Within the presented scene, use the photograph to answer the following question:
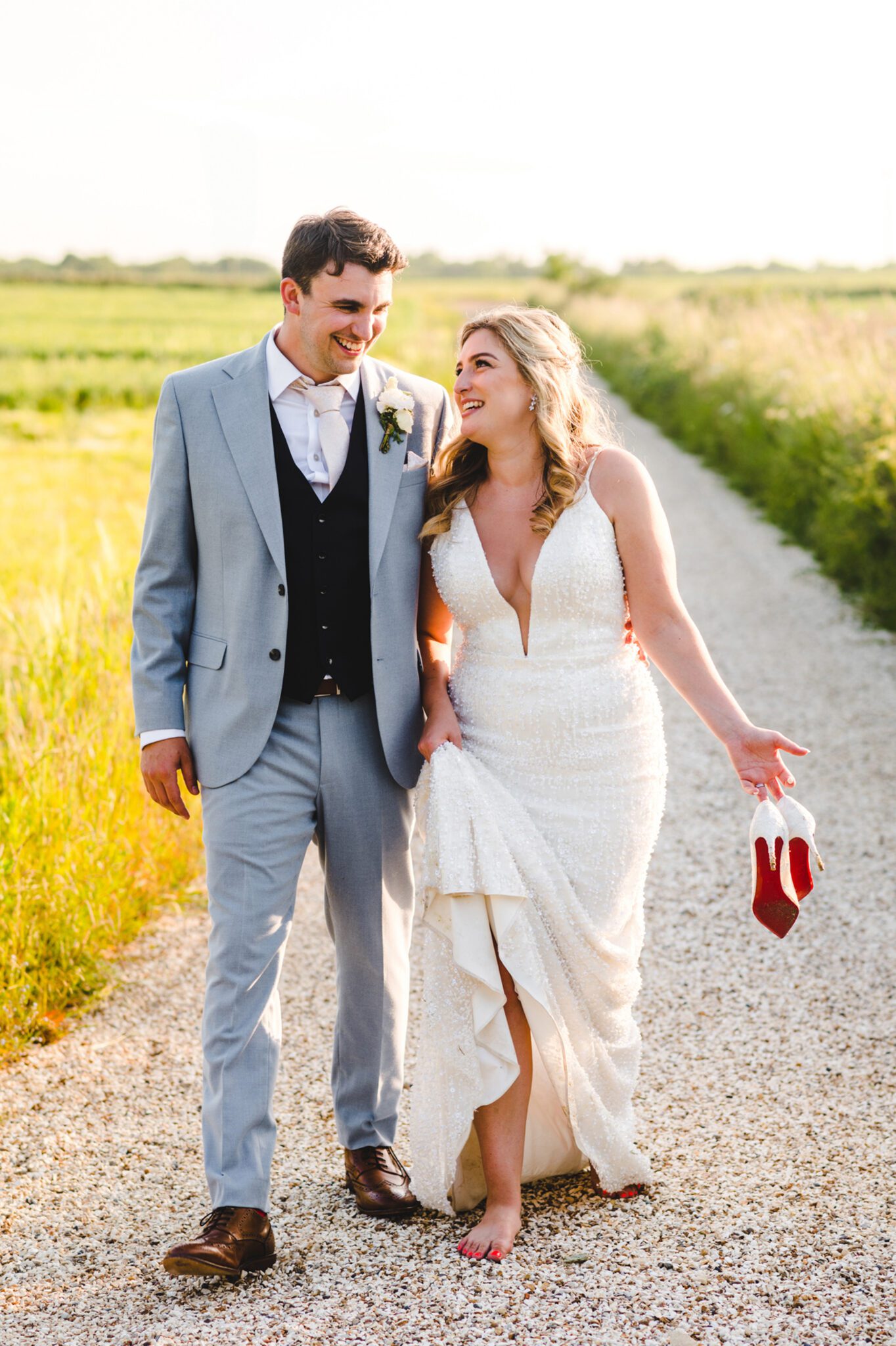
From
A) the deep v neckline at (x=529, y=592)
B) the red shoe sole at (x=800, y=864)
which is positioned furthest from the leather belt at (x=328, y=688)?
the red shoe sole at (x=800, y=864)

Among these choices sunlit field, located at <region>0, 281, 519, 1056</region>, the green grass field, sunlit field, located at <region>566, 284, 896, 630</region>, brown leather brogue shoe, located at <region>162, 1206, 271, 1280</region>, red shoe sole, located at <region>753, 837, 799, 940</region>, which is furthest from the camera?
sunlit field, located at <region>566, 284, 896, 630</region>

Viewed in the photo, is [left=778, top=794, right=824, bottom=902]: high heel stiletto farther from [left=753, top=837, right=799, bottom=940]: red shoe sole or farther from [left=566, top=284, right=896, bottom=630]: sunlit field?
[left=566, top=284, right=896, bottom=630]: sunlit field

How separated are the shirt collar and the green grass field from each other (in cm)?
207

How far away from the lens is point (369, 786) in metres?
3.08

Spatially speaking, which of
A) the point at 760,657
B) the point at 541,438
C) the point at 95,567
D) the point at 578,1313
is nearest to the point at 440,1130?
the point at 578,1313

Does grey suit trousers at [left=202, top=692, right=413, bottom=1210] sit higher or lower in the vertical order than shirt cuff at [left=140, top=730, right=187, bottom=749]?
lower

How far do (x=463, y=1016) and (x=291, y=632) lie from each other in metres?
1.00

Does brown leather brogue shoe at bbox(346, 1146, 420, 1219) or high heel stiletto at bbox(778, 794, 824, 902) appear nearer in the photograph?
high heel stiletto at bbox(778, 794, 824, 902)

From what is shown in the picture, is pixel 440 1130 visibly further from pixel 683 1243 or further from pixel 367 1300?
pixel 683 1243

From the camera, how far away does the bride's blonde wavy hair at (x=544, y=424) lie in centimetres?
306

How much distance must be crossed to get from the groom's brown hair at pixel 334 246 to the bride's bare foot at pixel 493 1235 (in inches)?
87.1

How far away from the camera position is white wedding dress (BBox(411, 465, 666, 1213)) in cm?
295

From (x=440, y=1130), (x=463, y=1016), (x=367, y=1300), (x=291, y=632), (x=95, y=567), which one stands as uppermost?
(x=291, y=632)

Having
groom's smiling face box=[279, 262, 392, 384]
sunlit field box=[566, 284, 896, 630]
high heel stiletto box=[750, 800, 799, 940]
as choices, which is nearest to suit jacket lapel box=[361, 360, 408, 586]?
groom's smiling face box=[279, 262, 392, 384]
